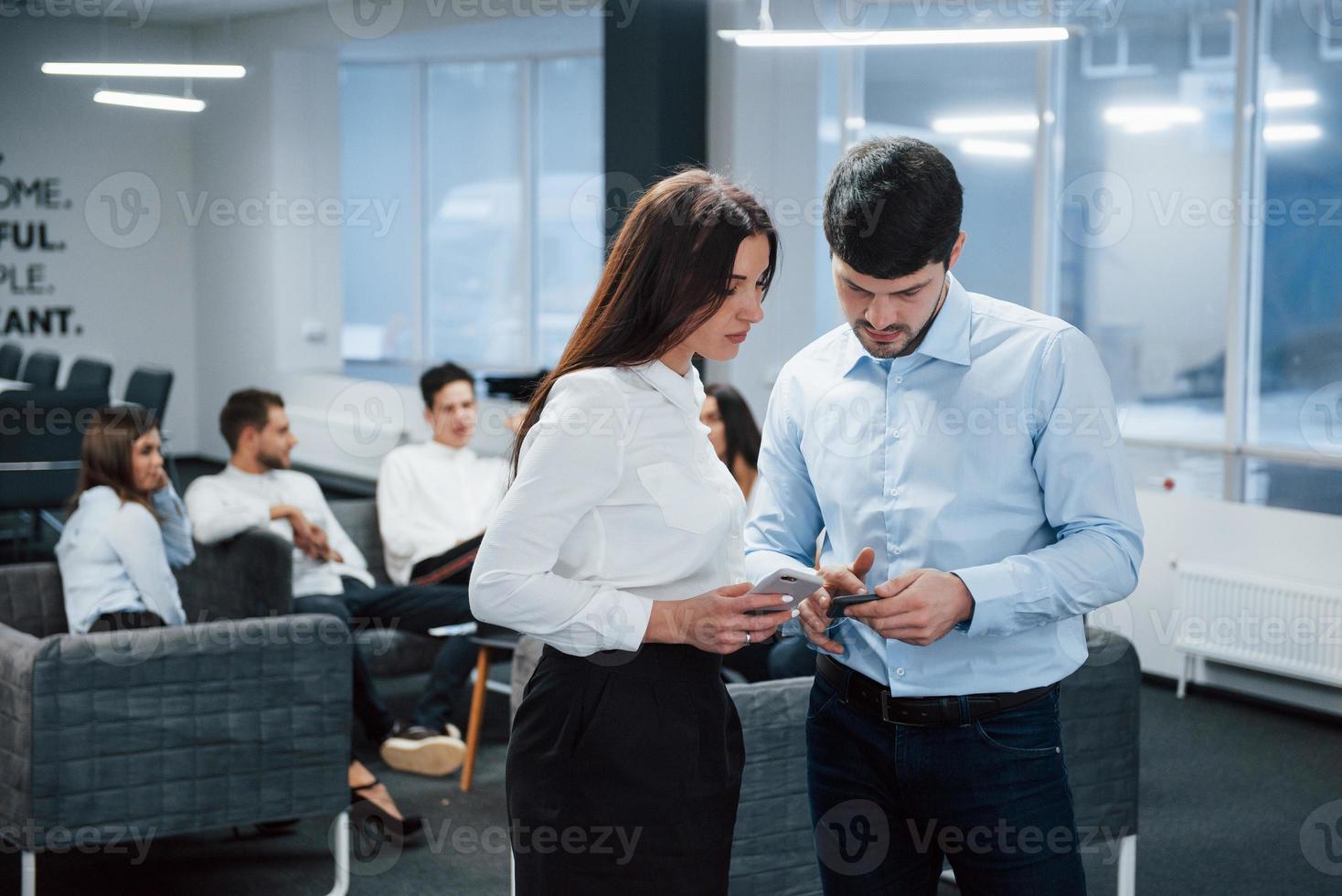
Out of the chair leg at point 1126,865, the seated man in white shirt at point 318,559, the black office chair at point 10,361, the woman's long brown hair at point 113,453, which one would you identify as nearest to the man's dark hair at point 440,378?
the seated man in white shirt at point 318,559

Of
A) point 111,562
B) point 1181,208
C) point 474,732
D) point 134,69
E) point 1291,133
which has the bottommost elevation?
point 474,732

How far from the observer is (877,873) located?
1.66 metres

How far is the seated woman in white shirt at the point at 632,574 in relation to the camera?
1.50 meters

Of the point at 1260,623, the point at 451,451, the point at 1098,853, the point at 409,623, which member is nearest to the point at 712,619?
the point at 1098,853

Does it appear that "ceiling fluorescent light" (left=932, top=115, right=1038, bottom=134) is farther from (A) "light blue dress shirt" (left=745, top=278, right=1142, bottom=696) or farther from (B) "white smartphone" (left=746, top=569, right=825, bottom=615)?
(B) "white smartphone" (left=746, top=569, right=825, bottom=615)

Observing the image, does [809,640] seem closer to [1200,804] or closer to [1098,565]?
[1098,565]

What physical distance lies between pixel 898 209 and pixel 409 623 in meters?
3.28

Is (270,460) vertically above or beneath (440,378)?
beneath

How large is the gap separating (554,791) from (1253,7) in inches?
197

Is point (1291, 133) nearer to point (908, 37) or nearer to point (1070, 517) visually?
point (908, 37)

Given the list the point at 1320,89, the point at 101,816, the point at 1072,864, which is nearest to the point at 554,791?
the point at 1072,864

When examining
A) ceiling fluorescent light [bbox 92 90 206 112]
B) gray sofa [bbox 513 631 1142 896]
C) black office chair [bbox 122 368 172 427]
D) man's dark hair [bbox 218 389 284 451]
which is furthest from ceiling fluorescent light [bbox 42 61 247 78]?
gray sofa [bbox 513 631 1142 896]

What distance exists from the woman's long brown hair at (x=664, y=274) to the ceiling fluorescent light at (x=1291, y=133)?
4.45 metres

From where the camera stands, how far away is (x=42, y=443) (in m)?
6.54
